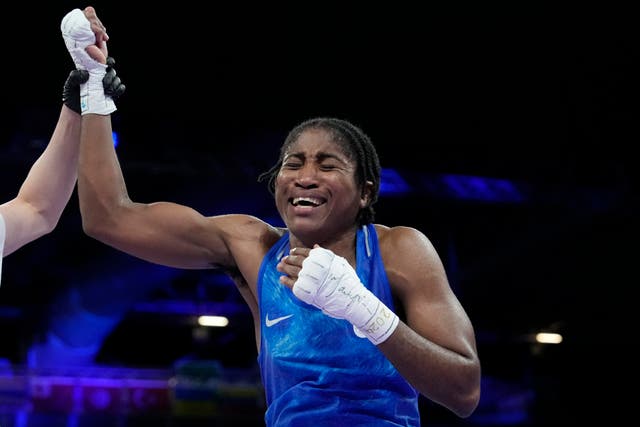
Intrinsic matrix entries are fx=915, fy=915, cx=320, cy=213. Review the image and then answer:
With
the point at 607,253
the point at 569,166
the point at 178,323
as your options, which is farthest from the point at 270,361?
the point at 178,323

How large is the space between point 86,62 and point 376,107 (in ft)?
15.1

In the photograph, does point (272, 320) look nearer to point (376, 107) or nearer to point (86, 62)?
point (86, 62)

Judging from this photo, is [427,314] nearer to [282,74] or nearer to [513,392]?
[282,74]

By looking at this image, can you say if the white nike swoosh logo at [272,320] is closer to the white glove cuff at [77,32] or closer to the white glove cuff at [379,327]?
the white glove cuff at [379,327]

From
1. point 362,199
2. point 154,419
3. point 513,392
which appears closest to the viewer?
point 362,199

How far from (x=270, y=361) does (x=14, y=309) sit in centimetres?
878

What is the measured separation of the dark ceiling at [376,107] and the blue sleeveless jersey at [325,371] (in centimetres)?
387

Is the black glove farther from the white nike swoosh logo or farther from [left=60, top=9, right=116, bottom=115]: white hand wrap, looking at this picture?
the white nike swoosh logo

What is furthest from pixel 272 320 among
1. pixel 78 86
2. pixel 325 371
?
pixel 78 86

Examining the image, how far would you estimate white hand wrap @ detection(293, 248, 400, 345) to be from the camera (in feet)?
6.54

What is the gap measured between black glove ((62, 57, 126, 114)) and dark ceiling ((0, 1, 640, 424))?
11.4ft

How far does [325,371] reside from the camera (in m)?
2.24

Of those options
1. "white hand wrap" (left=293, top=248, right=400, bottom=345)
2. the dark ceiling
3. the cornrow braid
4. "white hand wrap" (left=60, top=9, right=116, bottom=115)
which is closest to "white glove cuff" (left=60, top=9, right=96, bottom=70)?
"white hand wrap" (left=60, top=9, right=116, bottom=115)

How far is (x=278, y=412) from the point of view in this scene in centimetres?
229
